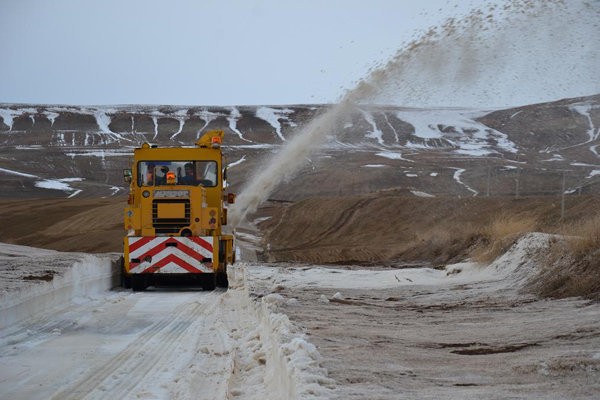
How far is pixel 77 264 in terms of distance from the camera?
1627cm

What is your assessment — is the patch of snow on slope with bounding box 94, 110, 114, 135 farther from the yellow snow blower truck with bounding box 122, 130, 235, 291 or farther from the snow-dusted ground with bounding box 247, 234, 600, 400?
the snow-dusted ground with bounding box 247, 234, 600, 400

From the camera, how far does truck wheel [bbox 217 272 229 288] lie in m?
19.3

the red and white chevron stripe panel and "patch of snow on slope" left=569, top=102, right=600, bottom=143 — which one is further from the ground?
"patch of snow on slope" left=569, top=102, right=600, bottom=143

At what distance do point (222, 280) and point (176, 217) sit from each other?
213cm

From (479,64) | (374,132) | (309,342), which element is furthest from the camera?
(374,132)

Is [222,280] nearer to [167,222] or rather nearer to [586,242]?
[167,222]

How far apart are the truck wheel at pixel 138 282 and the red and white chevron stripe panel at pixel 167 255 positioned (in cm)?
42

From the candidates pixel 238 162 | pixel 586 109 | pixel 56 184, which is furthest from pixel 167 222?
pixel 586 109

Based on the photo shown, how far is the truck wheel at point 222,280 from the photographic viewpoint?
19.3 meters

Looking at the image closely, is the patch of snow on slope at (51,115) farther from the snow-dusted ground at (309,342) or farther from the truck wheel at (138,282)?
the snow-dusted ground at (309,342)

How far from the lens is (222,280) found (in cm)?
1939

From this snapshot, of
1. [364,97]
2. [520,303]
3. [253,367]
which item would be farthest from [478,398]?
[364,97]

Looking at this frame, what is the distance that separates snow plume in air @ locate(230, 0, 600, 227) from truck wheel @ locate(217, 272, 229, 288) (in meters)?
5.64

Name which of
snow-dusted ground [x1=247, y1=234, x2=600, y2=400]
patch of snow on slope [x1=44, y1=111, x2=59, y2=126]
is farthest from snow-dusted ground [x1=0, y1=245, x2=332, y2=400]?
patch of snow on slope [x1=44, y1=111, x2=59, y2=126]
